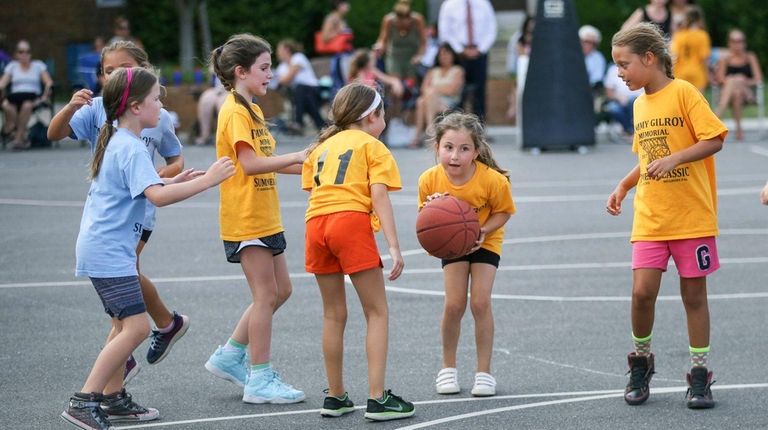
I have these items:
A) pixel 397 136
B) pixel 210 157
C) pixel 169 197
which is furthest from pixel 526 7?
pixel 169 197

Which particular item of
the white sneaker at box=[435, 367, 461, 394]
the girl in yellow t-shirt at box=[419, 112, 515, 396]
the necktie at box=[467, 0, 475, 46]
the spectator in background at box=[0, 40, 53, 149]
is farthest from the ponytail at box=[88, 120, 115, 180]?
the spectator in background at box=[0, 40, 53, 149]

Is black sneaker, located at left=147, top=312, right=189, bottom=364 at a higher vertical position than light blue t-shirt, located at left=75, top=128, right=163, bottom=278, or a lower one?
lower

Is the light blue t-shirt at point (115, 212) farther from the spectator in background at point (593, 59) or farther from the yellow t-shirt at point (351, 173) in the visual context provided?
the spectator in background at point (593, 59)

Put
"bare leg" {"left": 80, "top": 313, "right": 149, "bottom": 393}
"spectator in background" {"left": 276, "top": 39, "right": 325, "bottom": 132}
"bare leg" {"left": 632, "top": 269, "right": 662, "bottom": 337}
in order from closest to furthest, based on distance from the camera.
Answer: "bare leg" {"left": 80, "top": 313, "right": 149, "bottom": 393} → "bare leg" {"left": 632, "top": 269, "right": 662, "bottom": 337} → "spectator in background" {"left": 276, "top": 39, "right": 325, "bottom": 132}

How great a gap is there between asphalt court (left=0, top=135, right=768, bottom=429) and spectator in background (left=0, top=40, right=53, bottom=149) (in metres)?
7.47

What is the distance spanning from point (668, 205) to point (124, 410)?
9.93 ft

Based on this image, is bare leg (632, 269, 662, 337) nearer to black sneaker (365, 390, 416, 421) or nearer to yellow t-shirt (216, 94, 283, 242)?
black sneaker (365, 390, 416, 421)

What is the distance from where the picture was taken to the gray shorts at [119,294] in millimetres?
6863

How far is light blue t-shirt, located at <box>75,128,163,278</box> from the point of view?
6.84m

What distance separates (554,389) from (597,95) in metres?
16.8

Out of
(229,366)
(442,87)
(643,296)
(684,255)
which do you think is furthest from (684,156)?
(442,87)

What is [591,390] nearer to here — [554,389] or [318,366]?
[554,389]

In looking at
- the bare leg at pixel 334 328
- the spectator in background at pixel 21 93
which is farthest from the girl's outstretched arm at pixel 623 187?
the spectator in background at pixel 21 93

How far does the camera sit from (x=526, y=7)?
36.7m
